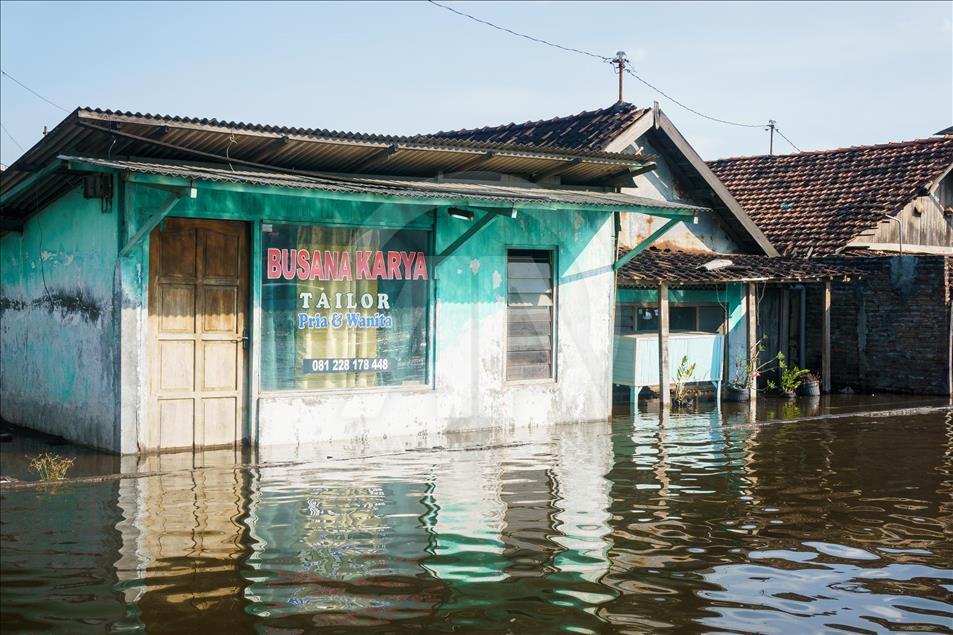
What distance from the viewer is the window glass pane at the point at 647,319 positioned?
1791 cm

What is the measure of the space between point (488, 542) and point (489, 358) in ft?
20.2

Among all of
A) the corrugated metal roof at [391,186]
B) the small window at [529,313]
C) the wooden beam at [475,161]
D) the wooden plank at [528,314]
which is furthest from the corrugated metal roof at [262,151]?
the wooden plank at [528,314]

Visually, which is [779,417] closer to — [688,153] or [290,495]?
[688,153]

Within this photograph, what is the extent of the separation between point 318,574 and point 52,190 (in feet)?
24.5

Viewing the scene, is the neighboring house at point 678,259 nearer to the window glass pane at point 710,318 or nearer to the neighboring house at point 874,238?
the window glass pane at point 710,318

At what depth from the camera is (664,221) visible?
63.9 ft

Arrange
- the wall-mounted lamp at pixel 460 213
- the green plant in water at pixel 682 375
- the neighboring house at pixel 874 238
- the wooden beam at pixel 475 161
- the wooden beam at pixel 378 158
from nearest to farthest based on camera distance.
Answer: the wooden beam at pixel 378 158 → the wall-mounted lamp at pixel 460 213 → the wooden beam at pixel 475 161 → the green plant in water at pixel 682 375 → the neighboring house at pixel 874 238

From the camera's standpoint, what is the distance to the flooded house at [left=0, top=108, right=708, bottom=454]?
37.2ft

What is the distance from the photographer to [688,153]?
19.0m

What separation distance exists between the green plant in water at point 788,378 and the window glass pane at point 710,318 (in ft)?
4.31

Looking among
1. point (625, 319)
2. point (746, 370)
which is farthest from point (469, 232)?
point (746, 370)

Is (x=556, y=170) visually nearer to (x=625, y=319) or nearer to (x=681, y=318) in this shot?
Answer: (x=625, y=319)

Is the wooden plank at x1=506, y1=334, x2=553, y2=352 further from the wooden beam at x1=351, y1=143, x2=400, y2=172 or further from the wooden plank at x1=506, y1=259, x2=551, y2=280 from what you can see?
the wooden beam at x1=351, y1=143, x2=400, y2=172

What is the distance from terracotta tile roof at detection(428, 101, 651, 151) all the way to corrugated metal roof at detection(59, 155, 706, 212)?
1823 mm
